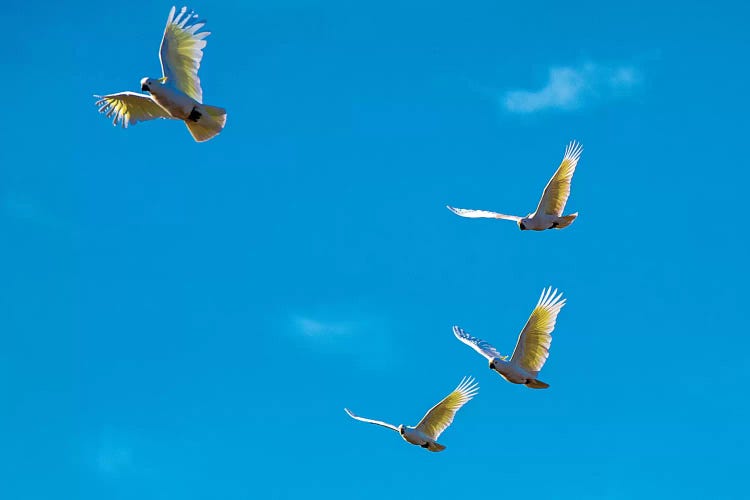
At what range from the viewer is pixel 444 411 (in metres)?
48.3

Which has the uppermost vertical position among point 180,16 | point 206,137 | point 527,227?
point 527,227

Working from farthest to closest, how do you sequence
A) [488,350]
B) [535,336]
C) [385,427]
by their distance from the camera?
[385,427], [488,350], [535,336]

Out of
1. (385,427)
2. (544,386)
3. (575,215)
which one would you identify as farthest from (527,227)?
(385,427)

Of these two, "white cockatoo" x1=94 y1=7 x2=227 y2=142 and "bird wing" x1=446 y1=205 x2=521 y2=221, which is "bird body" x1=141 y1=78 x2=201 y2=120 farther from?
"bird wing" x1=446 y1=205 x2=521 y2=221

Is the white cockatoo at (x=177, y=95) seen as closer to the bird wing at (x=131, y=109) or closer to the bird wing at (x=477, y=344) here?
the bird wing at (x=131, y=109)

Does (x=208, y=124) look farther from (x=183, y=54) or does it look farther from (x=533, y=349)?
(x=533, y=349)

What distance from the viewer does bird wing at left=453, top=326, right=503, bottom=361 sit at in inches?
1811

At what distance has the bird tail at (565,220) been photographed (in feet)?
145

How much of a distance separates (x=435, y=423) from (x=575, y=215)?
30.0 ft

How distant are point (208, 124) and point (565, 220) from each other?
12.7m

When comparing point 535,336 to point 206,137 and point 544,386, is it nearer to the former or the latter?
point 544,386

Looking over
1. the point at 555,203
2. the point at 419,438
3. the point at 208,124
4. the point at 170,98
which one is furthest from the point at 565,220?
the point at 170,98

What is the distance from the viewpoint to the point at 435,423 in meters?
48.5

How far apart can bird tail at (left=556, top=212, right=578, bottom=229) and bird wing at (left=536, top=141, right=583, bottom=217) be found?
0.35 m
